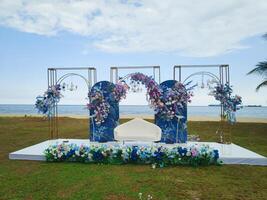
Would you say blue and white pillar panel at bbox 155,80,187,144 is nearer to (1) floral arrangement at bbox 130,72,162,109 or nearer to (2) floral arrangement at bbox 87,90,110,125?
(1) floral arrangement at bbox 130,72,162,109

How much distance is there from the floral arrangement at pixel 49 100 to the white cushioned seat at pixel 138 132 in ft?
8.13

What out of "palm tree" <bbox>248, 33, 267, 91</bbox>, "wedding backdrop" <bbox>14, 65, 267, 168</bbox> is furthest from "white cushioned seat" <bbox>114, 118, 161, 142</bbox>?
"palm tree" <bbox>248, 33, 267, 91</bbox>

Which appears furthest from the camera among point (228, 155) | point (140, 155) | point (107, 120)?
point (107, 120)

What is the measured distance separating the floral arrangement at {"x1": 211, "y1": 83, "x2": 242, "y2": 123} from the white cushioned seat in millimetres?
2166

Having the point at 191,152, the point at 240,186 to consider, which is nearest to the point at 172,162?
the point at 191,152

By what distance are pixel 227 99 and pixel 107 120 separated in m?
3.85

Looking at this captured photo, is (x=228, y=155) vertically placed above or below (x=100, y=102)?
below

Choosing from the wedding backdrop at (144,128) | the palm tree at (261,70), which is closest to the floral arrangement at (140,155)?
the wedding backdrop at (144,128)

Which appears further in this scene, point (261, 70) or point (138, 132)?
point (261, 70)

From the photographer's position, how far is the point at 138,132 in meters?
9.07

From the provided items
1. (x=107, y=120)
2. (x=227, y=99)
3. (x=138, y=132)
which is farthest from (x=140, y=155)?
(x=227, y=99)

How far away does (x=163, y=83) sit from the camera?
9.67m

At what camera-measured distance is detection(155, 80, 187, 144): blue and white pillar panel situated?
958cm

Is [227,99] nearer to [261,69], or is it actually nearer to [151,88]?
[151,88]
